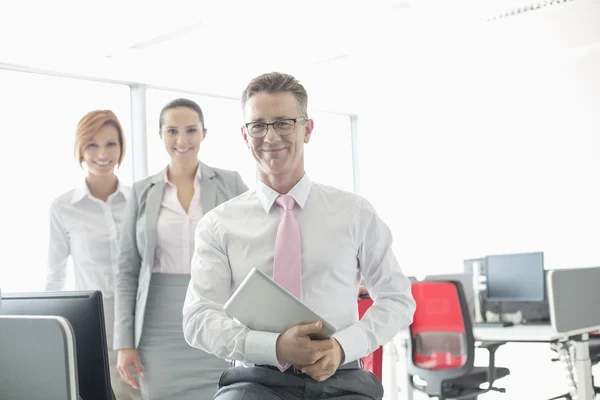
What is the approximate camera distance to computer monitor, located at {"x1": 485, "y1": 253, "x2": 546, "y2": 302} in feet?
15.6

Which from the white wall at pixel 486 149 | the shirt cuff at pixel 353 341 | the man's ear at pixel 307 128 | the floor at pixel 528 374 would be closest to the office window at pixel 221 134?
the white wall at pixel 486 149

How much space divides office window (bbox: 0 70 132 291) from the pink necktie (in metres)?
4.10

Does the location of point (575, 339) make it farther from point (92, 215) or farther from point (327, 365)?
point (327, 365)

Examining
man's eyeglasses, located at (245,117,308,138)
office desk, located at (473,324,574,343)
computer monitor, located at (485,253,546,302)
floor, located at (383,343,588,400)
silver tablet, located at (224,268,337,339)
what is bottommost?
floor, located at (383,343,588,400)

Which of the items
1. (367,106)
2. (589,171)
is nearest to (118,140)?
(589,171)

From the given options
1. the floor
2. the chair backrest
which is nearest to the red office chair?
the chair backrest

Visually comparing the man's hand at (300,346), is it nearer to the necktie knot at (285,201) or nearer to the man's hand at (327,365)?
the man's hand at (327,365)

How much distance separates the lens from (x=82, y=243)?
3084 mm

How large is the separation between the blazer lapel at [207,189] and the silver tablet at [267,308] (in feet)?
3.23

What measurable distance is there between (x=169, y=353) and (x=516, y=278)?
9.72 feet

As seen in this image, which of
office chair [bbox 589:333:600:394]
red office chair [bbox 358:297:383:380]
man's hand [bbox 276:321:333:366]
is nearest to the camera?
man's hand [bbox 276:321:333:366]

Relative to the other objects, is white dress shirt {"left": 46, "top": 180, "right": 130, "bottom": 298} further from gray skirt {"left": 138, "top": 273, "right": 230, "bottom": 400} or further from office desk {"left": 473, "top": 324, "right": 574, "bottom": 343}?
office desk {"left": 473, "top": 324, "right": 574, "bottom": 343}

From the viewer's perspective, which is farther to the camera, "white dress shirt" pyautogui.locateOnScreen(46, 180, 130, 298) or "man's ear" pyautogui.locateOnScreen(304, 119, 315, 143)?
"white dress shirt" pyautogui.locateOnScreen(46, 180, 130, 298)

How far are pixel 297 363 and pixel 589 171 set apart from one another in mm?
5679
